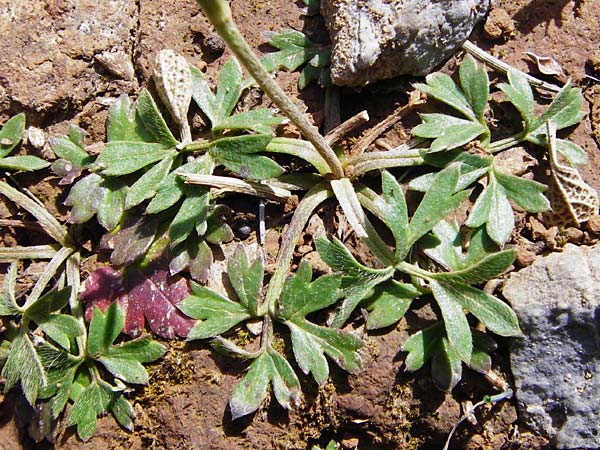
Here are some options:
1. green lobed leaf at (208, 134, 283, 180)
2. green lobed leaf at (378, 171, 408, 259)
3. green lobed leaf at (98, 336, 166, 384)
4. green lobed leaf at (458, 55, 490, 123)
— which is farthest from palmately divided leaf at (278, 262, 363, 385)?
green lobed leaf at (458, 55, 490, 123)

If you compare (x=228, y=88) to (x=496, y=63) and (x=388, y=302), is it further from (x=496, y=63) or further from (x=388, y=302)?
(x=496, y=63)

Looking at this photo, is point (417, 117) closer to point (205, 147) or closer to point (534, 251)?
point (534, 251)

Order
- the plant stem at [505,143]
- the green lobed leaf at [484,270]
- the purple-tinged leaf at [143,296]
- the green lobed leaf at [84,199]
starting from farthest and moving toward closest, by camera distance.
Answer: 1. the plant stem at [505,143]
2. the green lobed leaf at [84,199]
3. the purple-tinged leaf at [143,296]
4. the green lobed leaf at [484,270]

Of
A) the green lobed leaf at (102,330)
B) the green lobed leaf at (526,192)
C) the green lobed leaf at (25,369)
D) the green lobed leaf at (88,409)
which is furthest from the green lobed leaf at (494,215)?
the green lobed leaf at (25,369)

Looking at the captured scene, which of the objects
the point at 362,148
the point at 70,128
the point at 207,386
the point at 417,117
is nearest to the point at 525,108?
the point at 417,117

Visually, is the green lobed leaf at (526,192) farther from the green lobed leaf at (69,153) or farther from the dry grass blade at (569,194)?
the green lobed leaf at (69,153)
